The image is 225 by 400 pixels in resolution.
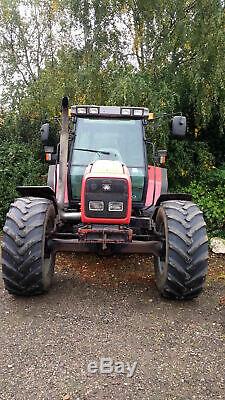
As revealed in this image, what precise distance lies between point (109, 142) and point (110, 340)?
2509mm

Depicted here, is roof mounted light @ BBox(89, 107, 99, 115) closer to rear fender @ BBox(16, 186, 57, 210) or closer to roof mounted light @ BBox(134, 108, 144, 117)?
roof mounted light @ BBox(134, 108, 144, 117)

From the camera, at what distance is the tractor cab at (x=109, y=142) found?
17.2 ft

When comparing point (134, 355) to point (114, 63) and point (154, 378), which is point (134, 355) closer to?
point (154, 378)

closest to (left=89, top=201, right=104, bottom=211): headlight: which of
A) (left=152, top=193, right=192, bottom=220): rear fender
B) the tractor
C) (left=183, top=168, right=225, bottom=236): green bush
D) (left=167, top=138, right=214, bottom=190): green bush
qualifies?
the tractor

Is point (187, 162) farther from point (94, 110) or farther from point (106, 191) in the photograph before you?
point (106, 191)

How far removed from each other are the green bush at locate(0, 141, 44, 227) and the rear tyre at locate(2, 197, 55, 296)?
12.9 ft

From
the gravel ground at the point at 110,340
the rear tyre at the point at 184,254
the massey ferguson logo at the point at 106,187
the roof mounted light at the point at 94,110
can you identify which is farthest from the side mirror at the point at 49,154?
the rear tyre at the point at 184,254

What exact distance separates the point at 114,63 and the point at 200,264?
4.62m

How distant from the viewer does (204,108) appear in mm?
7238

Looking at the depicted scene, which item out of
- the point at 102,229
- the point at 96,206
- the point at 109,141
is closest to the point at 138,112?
the point at 109,141

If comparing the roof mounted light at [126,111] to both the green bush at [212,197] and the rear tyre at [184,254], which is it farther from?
the green bush at [212,197]

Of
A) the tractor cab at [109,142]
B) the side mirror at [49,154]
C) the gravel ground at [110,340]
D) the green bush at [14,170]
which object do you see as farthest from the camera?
the green bush at [14,170]

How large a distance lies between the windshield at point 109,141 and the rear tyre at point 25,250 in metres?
1.18

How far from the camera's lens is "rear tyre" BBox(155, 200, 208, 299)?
162 inches
